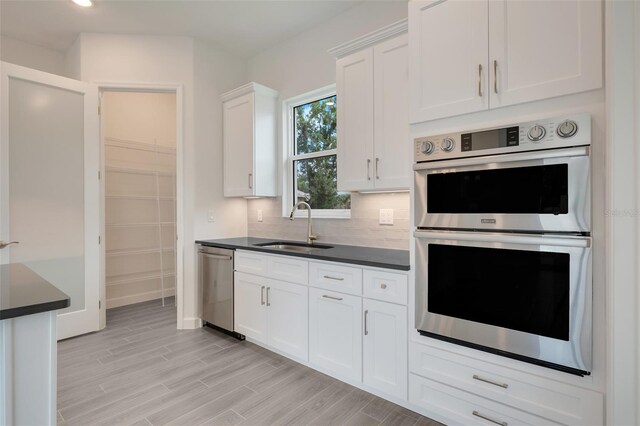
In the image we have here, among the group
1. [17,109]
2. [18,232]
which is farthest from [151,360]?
[17,109]

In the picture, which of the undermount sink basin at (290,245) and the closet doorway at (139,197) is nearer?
the undermount sink basin at (290,245)

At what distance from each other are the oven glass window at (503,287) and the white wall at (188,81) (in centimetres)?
259

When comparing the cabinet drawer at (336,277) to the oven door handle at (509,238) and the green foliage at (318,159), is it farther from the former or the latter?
the green foliage at (318,159)

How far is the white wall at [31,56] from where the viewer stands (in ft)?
11.3

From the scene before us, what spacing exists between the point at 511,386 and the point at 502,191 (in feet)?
3.07

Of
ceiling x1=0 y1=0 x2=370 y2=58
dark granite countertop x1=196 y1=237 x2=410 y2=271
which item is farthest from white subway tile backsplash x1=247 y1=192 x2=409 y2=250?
ceiling x1=0 y1=0 x2=370 y2=58

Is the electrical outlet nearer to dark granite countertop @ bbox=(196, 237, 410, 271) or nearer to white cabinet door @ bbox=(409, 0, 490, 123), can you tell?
dark granite countertop @ bbox=(196, 237, 410, 271)

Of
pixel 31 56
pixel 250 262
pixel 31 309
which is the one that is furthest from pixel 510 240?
pixel 31 56

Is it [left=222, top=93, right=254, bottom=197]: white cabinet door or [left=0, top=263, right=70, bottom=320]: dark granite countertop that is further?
[left=222, top=93, right=254, bottom=197]: white cabinet door

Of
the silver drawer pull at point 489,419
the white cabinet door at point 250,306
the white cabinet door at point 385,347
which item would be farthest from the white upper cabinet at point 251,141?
the silver drawer pull at point 489,419

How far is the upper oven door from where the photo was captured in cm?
141

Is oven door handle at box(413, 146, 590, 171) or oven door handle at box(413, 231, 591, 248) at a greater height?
oven door handle at box(413, 146, 590, 171)

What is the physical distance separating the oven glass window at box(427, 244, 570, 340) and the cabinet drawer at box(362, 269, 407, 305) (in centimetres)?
17

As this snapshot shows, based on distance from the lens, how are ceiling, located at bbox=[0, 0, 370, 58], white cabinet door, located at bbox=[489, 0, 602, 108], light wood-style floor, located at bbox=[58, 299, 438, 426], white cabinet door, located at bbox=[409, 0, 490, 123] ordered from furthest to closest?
ceiling, located at bbox=[0, 0, 370, 58] → light wood-style floor, located at bbox=[58, 299, 438, 426] → white cabinet door, located at bbox=[409, 0, 490, 123] → white cabinet door, located at bbox=[489, 0, 602, 108]
